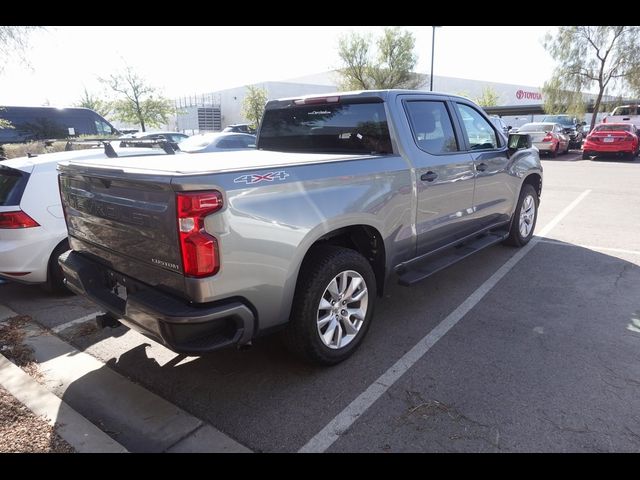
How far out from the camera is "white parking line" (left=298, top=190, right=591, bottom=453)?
8.38ft

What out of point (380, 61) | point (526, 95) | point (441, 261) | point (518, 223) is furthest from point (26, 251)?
point (526, 95)

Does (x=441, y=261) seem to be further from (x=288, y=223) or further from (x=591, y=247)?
(x=591, y=247)

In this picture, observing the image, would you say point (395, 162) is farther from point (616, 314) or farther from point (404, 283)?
point (616, 314)

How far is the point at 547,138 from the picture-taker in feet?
66.8

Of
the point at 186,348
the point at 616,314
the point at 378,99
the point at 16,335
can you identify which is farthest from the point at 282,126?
the point at 616,314

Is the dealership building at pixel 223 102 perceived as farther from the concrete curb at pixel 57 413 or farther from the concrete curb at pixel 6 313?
the concrete curb at pixel 57 413

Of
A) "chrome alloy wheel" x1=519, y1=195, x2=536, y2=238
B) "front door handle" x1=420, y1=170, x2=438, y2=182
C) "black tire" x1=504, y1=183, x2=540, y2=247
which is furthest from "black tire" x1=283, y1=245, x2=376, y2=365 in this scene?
"chrome alloy wheel" x1=519, y1=195, x2=536, y2=238

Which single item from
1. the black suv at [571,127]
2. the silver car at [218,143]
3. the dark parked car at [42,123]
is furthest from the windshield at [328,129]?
the black suv at [571,127]

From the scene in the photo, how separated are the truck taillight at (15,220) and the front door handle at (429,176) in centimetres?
364

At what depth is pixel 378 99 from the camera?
12.4 ft

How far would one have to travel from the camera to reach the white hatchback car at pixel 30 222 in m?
4.19

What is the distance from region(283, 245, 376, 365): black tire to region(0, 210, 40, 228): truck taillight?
2.87 metres

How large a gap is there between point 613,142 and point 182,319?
21185 millimetres

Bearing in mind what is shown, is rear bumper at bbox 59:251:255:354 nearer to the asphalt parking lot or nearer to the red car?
the asphalt parking lot
